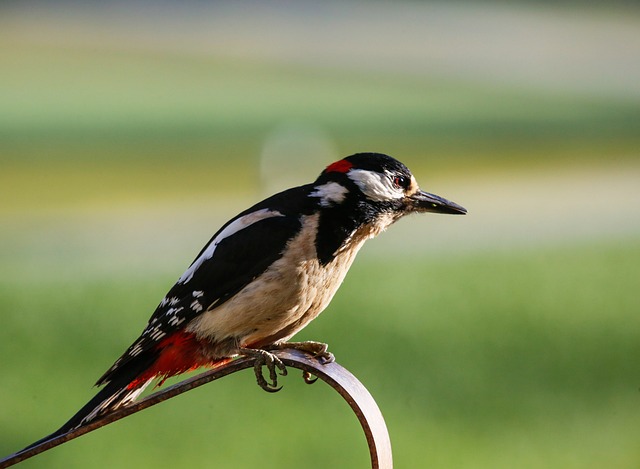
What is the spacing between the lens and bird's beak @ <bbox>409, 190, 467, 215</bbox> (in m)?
2.75

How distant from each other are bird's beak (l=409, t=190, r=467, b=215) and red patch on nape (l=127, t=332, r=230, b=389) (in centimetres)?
71

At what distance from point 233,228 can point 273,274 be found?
243mm

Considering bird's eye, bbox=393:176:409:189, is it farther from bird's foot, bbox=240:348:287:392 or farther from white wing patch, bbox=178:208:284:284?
bird's foot, bbox=240:348:287:392

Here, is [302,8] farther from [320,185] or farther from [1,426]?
[320,185]

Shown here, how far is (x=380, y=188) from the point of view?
2.85 m

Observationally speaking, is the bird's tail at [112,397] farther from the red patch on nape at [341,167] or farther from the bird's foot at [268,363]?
the red patch on nape at [341,167]

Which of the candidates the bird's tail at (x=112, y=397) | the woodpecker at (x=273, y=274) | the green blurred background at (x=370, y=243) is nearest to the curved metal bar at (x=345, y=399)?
the bird's tail at (x=112, y=397)

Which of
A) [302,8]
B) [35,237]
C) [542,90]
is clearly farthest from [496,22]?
[35,237]

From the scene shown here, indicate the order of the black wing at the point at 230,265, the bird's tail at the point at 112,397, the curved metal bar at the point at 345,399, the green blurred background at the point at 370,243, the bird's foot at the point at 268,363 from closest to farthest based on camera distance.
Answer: the curved metal bar at the point at 345,399, the bird's tail at the point at 112,397, the bird's foot at the point at 268,363, the black wing at the point at 230,265, the green blurred background at the point at 370,243

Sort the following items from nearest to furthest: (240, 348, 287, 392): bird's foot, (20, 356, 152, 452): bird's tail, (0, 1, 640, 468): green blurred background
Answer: (20, 356, 152, 452): bird's tail < (240, 348, 287, 392): bird's foot < (0, 1, 640, 468): green blurred background

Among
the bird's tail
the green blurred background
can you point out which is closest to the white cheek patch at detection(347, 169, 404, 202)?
the bird's tail

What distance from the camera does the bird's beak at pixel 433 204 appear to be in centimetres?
275

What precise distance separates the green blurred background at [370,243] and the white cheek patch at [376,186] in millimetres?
2518

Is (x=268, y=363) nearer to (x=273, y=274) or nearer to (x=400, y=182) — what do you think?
(x=273, y=274)
